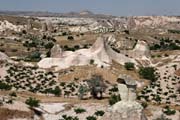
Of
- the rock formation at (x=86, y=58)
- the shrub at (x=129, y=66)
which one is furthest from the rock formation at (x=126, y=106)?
the shrub at (x=129, y=66)

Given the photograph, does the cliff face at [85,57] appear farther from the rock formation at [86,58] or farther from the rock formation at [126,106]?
the rock formation at [126,106]

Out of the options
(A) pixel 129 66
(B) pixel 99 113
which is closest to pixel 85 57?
(A) pixel 129 66

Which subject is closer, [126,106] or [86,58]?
[126,106]

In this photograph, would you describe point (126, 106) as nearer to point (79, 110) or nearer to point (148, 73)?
point (79, 110)

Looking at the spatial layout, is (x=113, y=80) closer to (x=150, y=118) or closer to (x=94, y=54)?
(x=94, y=54)

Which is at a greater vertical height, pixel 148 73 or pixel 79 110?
pixel 79 110

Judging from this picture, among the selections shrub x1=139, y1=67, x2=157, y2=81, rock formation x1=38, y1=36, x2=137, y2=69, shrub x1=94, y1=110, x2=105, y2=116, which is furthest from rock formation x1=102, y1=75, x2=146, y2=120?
rock formation x1=38, y1=36, x2=137, y2=69
